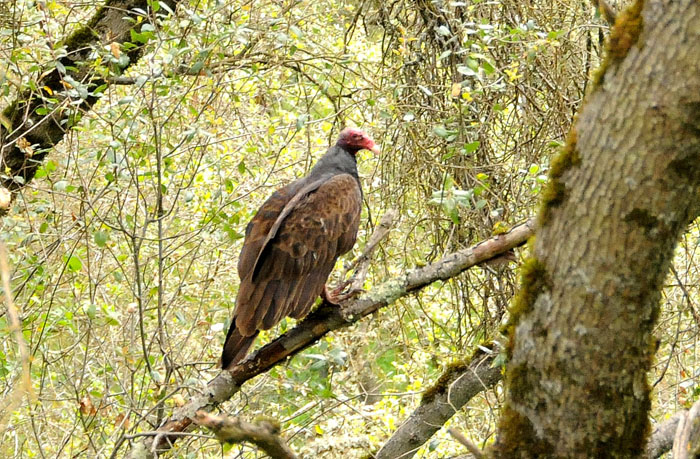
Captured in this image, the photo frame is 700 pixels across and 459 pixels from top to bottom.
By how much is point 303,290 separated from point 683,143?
2.01 m

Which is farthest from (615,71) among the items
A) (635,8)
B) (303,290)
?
(303,290)

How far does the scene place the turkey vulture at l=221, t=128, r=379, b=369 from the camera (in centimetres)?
326

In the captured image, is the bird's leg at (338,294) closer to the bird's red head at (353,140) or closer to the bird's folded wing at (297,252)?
the bird's folded wing at (297,252)

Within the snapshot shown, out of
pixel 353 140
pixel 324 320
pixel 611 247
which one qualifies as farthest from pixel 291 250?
pixel 611 247

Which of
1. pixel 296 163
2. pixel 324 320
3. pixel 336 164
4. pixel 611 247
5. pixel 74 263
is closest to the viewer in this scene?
pixel 611 247

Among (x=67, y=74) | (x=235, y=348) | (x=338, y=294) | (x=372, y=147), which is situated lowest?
(x=235, y=348)

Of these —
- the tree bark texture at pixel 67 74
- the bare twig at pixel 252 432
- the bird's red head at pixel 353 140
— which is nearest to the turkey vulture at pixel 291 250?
the bird's red head at pixel 353 140

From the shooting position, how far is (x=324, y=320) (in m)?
3.19

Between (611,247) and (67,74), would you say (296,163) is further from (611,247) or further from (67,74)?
(611,247)

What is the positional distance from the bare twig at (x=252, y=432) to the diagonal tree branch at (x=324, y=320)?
115cm

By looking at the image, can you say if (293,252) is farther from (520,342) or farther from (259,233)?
(520,342)

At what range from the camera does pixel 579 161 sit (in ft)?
5.38

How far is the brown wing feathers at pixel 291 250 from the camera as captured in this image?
10.7ft

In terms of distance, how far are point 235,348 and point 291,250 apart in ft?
1.55
